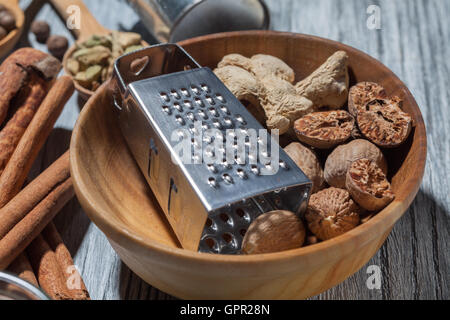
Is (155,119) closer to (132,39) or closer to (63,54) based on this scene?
(132,39)

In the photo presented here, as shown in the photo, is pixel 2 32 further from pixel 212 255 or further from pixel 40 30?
pixel 212 255

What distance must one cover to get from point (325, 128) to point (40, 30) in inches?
31.7

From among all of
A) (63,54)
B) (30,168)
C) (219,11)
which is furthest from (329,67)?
(63,54)

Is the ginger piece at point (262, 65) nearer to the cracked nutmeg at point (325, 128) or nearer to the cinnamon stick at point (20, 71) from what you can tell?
the cracked nutmeg at point (325, 128)

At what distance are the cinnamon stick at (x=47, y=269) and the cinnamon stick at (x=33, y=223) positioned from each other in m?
0.02

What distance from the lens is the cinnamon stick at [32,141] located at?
2.48 ft

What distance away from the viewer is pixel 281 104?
0.73 m

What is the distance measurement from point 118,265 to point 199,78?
0.31 metres

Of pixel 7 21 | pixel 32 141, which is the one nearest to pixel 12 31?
pixel 7 21

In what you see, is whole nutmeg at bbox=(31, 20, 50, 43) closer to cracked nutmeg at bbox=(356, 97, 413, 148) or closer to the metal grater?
the metal grater

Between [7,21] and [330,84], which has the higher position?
[7,21]

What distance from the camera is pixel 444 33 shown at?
114 cm

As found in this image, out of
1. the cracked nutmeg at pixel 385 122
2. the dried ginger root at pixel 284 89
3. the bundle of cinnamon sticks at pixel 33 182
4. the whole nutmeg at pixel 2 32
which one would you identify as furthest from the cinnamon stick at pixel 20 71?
the cracked nutmeg at pixel 385 122

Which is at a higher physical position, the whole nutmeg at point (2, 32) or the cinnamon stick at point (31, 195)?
the whole nutmeg at point (2, 32)
